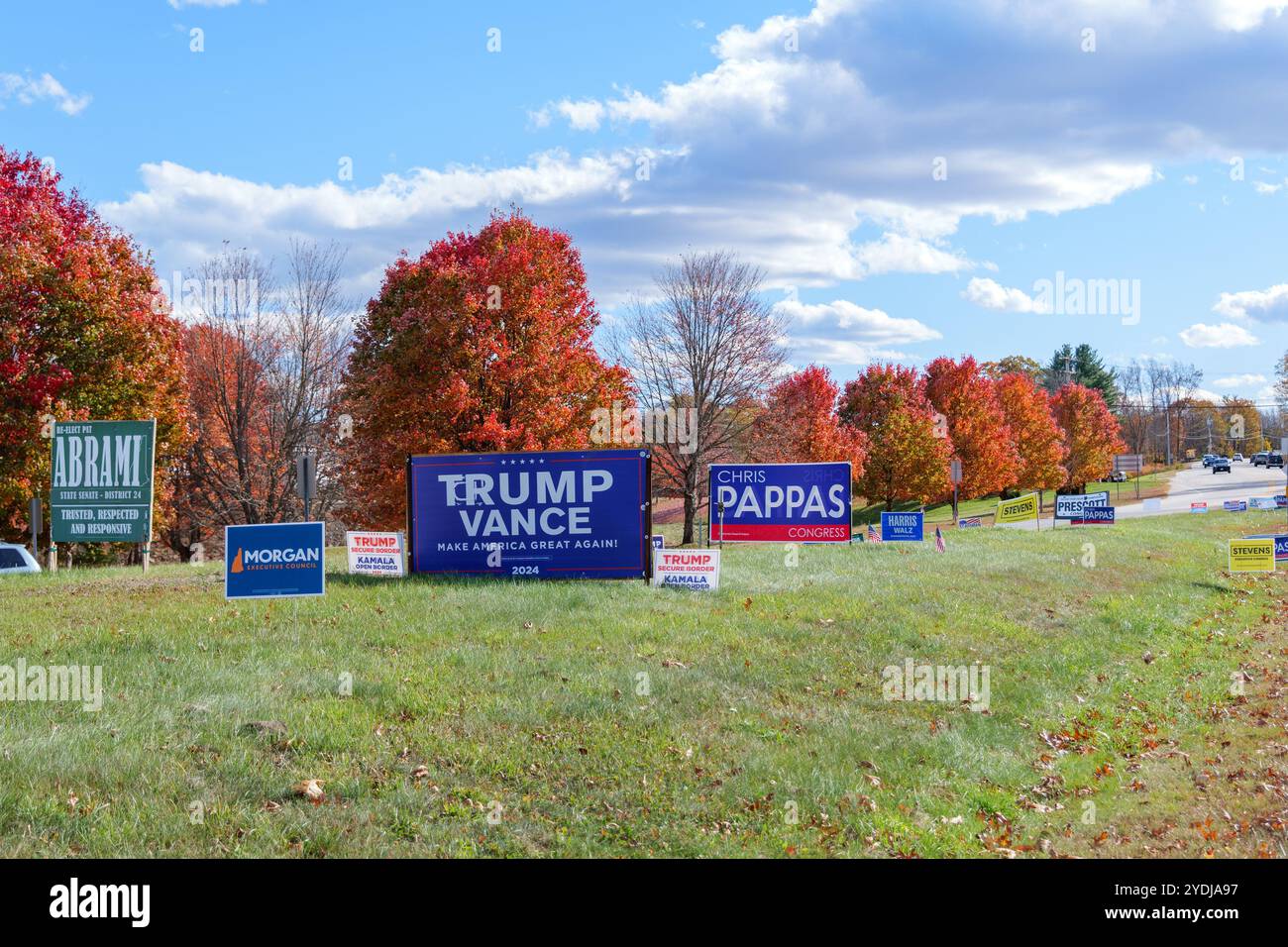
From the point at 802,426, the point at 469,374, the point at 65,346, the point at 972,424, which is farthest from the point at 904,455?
the point at 65,346

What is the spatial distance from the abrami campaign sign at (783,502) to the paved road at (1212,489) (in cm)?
4073

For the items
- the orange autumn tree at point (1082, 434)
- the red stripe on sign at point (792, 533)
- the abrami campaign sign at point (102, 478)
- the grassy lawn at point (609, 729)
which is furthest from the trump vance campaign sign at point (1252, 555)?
the orange autumn tree at point (1082, 434)

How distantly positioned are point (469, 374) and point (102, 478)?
13133 mm

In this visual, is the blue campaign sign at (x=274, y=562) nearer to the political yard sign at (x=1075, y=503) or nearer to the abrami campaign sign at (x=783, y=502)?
the abrami campaign sign at (x=783, y=502)

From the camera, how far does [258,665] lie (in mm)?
10688

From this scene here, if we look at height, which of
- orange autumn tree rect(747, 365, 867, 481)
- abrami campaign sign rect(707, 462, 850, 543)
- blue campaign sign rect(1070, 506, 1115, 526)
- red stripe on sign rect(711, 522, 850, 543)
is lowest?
blue campaign sign rect(1070, 506, 1115, 526)

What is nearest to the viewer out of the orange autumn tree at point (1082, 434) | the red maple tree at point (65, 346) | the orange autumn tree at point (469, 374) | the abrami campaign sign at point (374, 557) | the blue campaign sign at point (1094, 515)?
the abrami campaign sign at point (374, 557)

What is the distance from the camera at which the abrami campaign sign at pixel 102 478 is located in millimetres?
18484

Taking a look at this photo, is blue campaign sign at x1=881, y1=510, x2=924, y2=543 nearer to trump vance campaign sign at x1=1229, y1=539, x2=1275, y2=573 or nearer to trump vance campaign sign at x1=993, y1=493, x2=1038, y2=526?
trump vance campaign sign at x1=993, y1=493, x2=1038, y2=526

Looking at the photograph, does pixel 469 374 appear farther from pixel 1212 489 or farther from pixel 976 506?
pixel 1212 489

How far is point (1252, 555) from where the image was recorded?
27.0m

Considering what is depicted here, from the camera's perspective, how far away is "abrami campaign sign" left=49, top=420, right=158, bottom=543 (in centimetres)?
1848

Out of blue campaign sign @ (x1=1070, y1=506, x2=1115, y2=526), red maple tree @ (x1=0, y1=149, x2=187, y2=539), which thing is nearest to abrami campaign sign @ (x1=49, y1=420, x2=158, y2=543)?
red maple tree @ (x1=0, y1=149, x2=187, y2=539)

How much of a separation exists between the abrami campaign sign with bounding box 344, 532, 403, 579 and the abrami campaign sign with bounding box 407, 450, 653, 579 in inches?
36.7
